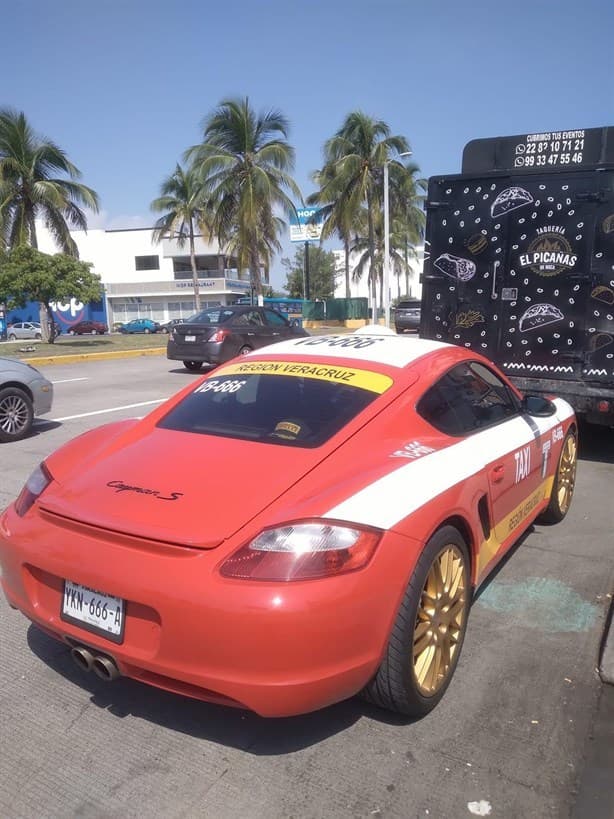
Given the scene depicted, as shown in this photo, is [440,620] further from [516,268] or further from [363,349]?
[516,268]

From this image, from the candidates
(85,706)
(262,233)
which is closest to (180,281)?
(262,233)

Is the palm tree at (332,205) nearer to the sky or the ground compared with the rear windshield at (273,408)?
nearer to the sky

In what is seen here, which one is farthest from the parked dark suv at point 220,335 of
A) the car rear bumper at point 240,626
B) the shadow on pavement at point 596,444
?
the car rear bumper at point 240,626

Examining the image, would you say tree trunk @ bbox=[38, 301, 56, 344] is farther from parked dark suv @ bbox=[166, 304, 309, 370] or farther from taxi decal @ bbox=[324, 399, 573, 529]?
taxi decal @ bbox=[324, 399, 573, 529]

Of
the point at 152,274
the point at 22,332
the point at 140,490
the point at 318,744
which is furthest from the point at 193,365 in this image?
the point at 152,274

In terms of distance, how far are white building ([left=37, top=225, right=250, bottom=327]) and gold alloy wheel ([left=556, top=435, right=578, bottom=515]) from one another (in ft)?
186

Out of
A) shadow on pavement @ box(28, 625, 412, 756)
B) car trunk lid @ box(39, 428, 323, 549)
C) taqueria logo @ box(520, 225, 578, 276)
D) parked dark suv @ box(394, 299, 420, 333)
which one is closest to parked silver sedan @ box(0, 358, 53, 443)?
car trunk lid @ box(39, 428, 323, 549)

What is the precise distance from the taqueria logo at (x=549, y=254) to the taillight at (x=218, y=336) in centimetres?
886

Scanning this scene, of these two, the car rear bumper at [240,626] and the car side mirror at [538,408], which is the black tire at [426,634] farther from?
the car side mirror at [538,408]

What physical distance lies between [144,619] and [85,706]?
77cm

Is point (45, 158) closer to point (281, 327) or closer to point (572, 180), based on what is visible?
point (281, 327)

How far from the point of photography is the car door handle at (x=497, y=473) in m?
3.31

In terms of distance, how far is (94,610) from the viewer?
2473mm

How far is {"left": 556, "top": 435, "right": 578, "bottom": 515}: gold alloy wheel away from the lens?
4.89 meters
